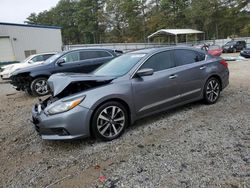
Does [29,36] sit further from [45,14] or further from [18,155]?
[45,14]

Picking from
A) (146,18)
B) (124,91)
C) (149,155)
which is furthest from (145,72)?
(146,18)

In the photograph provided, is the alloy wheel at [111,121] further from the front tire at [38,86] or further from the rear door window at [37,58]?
the rear door window at [37,58]

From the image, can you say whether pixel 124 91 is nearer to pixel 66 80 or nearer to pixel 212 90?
pixel 66 80

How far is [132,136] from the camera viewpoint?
3766 mm

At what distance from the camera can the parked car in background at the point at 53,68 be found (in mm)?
7336

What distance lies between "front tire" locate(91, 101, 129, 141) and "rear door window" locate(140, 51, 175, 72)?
2.96ft

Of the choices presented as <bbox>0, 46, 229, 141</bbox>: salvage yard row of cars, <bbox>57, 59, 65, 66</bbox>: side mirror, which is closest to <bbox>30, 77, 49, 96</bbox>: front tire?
<bbox>57, 59, 65, 66</bbox>: side mirror

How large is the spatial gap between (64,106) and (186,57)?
2724 mm

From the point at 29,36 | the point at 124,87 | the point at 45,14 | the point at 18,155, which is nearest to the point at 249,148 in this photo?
the point at 124,87

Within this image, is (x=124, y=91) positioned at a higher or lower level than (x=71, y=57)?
lower

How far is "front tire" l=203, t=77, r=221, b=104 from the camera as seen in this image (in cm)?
497

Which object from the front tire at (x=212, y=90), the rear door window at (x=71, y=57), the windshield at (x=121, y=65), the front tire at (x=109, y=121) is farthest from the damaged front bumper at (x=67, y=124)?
the rear door window at (x=71, y=57)

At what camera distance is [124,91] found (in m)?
3.69

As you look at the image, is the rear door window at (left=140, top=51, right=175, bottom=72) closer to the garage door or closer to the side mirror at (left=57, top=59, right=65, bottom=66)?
the side mirror at (left=57, top=59, right=65, bottom=66)
